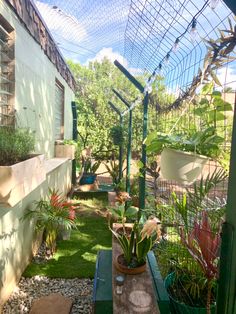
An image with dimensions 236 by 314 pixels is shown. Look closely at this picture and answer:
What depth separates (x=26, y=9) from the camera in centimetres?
283

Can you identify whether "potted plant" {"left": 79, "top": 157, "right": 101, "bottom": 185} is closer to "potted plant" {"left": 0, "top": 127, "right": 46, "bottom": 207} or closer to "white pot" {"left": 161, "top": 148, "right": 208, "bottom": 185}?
"potted plant" {"left": 0, "top": 127, "right": 46, "bottom": 207}

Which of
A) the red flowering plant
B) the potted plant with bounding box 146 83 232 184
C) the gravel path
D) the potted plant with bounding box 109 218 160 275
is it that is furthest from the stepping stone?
the potted plant with bounding box 146 83 232 184

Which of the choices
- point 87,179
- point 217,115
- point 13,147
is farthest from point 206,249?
point 87,179

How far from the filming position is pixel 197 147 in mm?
1223

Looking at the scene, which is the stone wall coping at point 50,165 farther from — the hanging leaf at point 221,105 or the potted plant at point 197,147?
the hanging leaf at point 221,105

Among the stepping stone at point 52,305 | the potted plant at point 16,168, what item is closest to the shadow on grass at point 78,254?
the stepping stone at point 52,305

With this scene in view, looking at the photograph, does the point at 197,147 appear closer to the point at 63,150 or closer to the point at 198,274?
the point at 198,274

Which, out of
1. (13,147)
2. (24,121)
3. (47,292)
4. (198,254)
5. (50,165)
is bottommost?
(47,292)

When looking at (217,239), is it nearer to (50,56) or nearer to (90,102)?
(50,56)

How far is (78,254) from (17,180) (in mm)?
2037

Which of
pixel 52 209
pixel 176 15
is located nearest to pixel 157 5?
pixel 176 15

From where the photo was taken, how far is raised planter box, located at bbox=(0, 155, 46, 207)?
1.44 meters

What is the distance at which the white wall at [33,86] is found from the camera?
8.85 feet

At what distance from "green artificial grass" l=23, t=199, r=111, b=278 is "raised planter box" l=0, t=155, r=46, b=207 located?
1.38 meters
